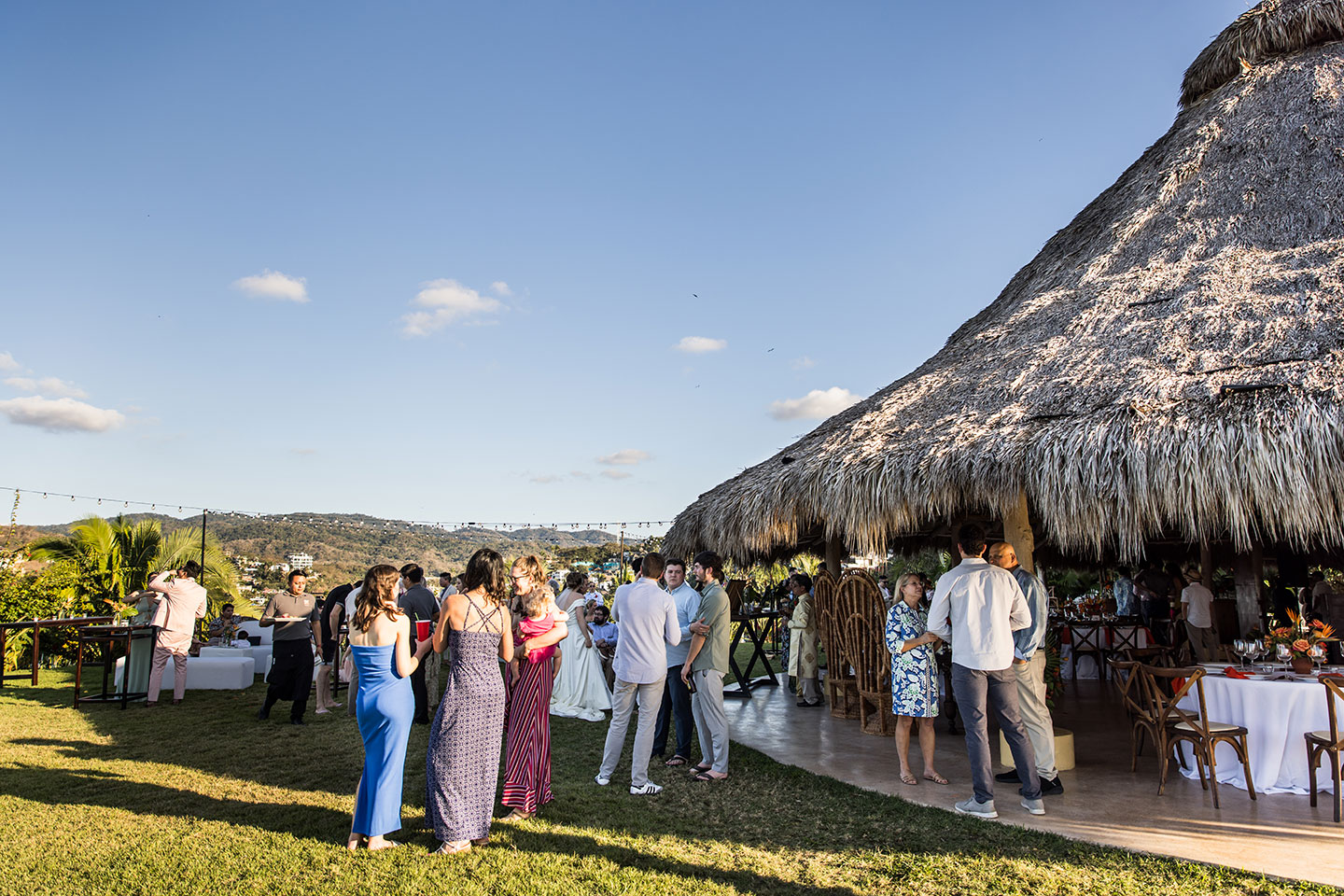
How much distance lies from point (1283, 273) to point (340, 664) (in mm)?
11959

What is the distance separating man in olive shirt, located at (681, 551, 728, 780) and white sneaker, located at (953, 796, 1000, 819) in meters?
1.66

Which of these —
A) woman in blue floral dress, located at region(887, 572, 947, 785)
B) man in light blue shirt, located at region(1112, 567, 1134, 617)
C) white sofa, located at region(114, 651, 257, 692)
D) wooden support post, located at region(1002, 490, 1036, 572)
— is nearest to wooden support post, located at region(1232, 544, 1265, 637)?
man in light blue shirt, located at region(1112, 567, 1134, 617)

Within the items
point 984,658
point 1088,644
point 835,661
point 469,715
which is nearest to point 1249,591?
point 1088,644

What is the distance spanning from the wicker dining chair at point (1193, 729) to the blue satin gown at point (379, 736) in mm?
4764

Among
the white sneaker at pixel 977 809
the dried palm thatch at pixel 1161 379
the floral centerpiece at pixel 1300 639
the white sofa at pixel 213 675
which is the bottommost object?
the white sofa at pixel 213 675

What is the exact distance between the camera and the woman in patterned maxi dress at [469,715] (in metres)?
4.26

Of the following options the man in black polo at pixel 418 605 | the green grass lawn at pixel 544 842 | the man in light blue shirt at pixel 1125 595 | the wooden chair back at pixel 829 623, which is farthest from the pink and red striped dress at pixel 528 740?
the man in light blue shirt at pixel 1125 595

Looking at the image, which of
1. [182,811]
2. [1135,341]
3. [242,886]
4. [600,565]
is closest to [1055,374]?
[1135,341]

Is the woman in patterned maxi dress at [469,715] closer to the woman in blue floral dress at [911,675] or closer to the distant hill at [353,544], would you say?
the woman in blue floral dress at [911,675]

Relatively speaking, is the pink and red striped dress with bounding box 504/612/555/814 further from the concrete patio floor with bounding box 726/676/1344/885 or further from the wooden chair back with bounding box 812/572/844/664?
the wooden chair back with bounding box 812/572/844/664

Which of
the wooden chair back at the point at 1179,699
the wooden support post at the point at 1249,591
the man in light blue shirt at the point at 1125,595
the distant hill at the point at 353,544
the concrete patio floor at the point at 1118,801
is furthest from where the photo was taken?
the distant hill at the point at 353,544

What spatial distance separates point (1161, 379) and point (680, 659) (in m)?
3.96

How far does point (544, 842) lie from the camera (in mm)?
4449

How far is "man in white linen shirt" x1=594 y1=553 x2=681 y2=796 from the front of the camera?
5484mm
